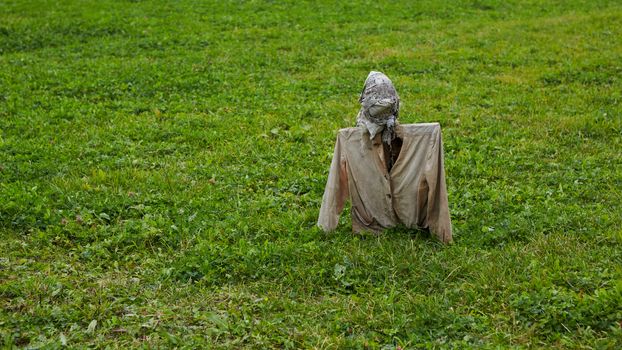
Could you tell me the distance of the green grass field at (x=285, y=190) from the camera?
232 inches

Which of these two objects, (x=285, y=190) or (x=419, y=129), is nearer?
(x=419, y=129)

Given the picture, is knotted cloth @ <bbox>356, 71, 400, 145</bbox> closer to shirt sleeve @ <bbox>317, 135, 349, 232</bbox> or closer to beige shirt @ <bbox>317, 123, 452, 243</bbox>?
beige shirt @ <bbox>317, 123, 452, 243</bbox>

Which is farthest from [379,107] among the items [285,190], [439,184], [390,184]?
[285,190]

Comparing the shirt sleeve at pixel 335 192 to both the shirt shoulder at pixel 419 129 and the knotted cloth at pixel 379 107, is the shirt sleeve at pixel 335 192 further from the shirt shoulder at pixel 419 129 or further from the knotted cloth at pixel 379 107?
the shirt shoulder at pixel 419 129

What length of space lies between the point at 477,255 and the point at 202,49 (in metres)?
10.4

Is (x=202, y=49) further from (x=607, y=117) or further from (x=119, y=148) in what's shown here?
(x=607, y=117)

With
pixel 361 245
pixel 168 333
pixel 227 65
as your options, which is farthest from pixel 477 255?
pixel 227 65

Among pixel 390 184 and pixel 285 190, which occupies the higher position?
pixel 390 184

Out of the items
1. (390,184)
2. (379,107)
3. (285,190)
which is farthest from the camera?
(285,190)

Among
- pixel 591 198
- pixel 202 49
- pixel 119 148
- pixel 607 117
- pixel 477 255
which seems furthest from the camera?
pixel 202 49

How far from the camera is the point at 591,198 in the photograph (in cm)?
818

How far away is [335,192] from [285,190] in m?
1.62

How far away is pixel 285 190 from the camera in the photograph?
8852 millimetres

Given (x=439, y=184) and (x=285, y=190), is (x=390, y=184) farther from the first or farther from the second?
(x=285, y=190)
